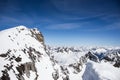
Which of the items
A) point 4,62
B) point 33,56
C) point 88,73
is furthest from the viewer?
point 33,56

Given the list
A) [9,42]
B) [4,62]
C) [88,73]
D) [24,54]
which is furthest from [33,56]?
[88,73]

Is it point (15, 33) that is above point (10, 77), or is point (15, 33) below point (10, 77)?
above

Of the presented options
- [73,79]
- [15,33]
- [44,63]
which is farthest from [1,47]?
[73,79]

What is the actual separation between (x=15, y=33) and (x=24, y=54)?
19.7m

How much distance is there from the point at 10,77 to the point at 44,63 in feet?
103

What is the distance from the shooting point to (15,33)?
267ft

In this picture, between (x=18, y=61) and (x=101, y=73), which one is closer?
(x=101, y=73)

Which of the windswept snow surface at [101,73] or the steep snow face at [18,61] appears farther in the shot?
the steep snow face at [18,61]

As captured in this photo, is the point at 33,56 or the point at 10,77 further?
the point at 33,56

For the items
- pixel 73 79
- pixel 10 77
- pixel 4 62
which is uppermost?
pixel 4 62

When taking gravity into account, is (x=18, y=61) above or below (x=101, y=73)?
above

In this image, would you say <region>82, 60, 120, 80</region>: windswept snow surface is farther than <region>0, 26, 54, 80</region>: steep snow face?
No

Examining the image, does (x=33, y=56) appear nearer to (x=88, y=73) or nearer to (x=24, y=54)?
(x=24, y=54)

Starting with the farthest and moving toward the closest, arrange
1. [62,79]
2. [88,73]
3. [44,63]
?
[62,79]
[44,63]
[88,73]
